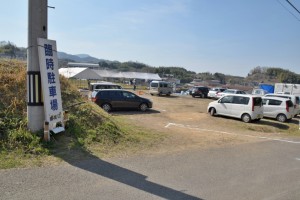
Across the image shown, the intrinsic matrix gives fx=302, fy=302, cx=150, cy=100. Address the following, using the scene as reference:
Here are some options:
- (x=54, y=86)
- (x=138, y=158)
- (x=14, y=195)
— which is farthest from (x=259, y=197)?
(x=54, y=86)

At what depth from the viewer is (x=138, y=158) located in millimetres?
8102

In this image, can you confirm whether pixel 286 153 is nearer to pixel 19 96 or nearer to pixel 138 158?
pixel 138 158

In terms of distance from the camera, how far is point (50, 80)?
338 inches

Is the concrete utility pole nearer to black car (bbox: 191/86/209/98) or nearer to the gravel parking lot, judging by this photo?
the gravel parking lot

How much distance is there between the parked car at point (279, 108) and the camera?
22000mm

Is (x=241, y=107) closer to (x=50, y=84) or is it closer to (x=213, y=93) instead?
(x=50, y=84)

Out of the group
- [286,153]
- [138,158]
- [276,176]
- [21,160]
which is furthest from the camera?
[286,153]

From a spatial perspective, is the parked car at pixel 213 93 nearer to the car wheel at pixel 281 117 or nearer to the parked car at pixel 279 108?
the parked car at pixel 279 108

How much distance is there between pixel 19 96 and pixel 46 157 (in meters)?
3.67

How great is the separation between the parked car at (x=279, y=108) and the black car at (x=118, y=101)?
9.04 meters

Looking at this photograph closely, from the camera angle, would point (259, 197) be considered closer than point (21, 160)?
Yes

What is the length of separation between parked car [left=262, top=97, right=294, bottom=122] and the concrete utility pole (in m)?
18.6

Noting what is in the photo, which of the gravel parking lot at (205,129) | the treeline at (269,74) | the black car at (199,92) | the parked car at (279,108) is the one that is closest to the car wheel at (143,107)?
the gravel parking lot at (205,129)

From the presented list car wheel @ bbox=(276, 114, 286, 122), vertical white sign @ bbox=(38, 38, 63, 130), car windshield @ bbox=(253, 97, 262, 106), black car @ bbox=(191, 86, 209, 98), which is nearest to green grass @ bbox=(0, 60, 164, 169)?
vertical white sign @ bbox=(38, 38, 63, 130)
